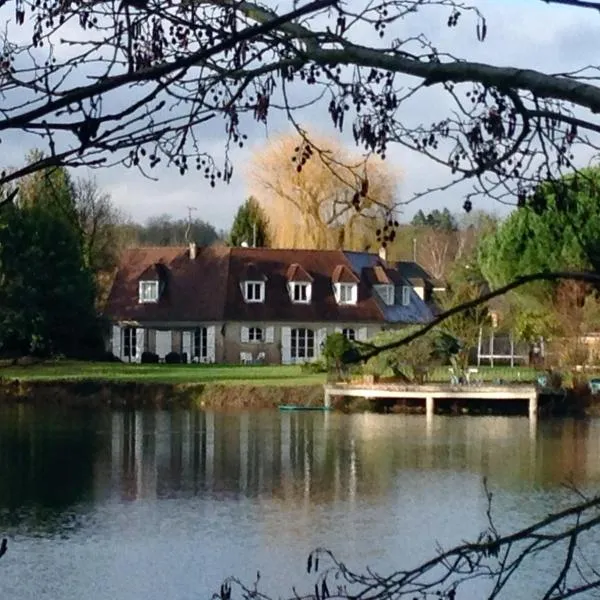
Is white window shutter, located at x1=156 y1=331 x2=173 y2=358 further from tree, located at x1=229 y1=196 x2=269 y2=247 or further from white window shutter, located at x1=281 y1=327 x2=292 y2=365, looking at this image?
tree, located at x1=229 y1=196 x2=269 y2=247

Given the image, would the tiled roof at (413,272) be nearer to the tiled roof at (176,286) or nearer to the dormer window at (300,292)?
the dormer window at (300,292)

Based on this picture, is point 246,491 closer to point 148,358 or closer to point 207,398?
point 207,398

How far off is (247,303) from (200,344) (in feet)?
5.22

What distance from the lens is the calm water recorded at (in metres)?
12.3

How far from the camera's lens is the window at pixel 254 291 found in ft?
120

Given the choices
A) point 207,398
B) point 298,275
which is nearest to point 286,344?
point 298,275

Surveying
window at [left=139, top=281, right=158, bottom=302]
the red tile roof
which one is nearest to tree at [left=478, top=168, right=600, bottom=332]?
the red tile roof

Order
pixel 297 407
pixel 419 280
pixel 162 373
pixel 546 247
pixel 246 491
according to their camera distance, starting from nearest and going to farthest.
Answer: pixel 546 247 → pixel 246 491 → pixel 297 407 → pixel 162 373 → pixel 419 280

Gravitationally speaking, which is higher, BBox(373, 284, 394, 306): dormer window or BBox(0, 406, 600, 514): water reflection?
BBox(373, 284, 394, 306): dormer window

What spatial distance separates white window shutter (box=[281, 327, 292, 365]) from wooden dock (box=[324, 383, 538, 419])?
9966mm

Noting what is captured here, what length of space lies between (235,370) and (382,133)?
93.2ft

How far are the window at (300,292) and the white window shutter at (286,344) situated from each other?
3.08 ft

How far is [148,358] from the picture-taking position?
1394 inches

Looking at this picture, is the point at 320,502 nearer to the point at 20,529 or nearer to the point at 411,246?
the point at 20,529
